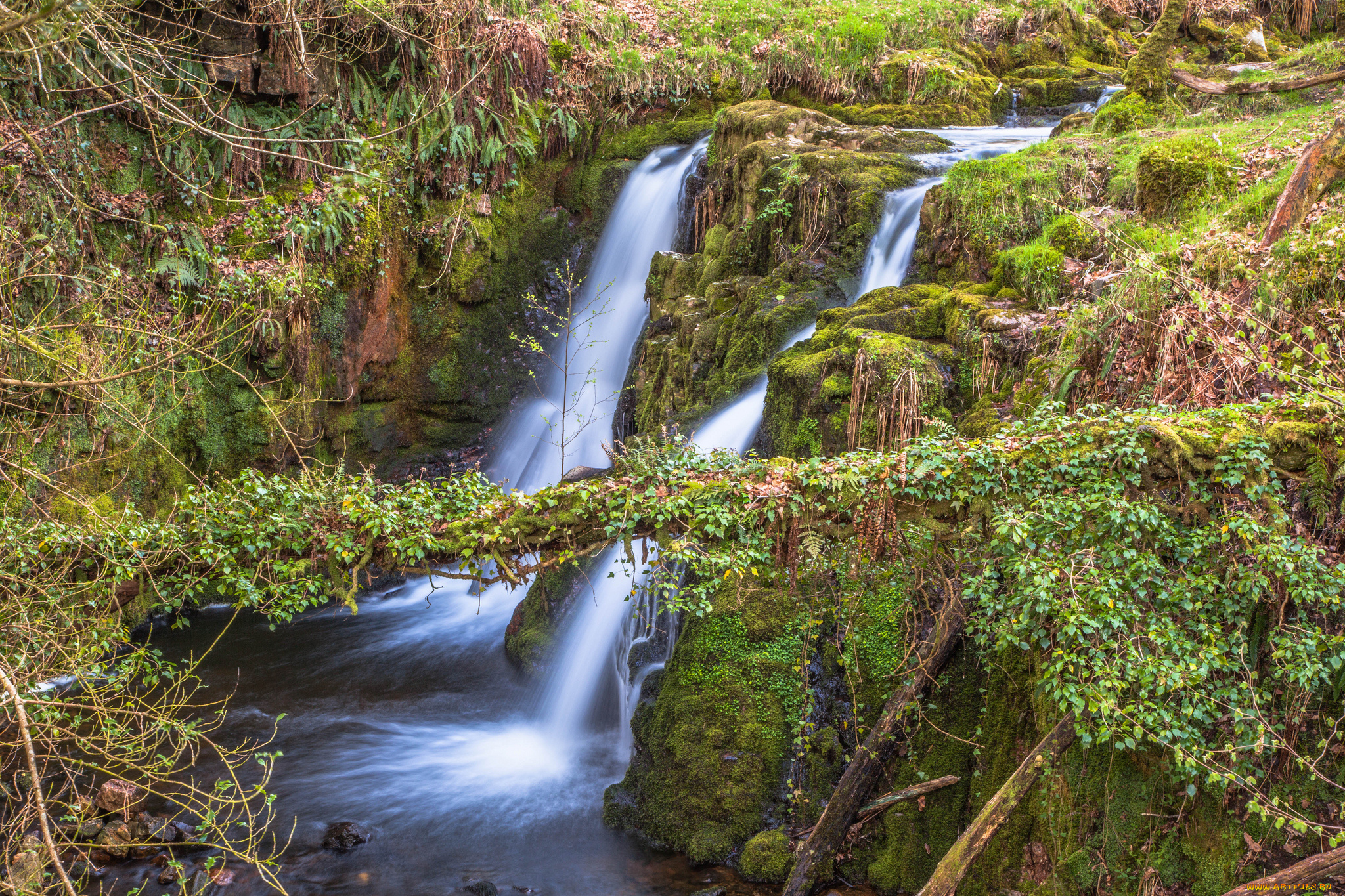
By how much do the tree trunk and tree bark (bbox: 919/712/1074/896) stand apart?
8752mm

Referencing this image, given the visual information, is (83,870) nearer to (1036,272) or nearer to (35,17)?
(35,17)

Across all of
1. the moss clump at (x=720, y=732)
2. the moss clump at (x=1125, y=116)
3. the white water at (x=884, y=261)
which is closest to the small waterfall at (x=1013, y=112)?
the white water at (x=884, y=261)

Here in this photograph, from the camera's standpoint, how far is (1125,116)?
955 cm

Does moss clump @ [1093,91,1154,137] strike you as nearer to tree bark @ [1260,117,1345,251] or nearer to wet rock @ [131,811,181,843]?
tree bark @ [1260,117,1345,251]

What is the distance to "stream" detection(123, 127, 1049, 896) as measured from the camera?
19.8 ft

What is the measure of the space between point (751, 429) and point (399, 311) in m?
7.12

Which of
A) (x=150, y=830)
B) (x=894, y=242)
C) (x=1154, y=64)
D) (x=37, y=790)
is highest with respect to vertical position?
(x=1154, y=64)

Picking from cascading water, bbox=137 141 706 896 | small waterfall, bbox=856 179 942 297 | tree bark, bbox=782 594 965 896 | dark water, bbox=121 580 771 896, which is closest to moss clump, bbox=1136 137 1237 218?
small waterfall, bbox=856 179 942 297

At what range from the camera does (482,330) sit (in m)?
13.3

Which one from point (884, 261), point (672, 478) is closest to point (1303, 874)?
point (672, 478)

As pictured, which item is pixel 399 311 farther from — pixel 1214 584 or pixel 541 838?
pixel 1214 584

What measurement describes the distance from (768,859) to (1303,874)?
3074 millimetres

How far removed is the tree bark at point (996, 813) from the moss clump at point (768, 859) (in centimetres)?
117

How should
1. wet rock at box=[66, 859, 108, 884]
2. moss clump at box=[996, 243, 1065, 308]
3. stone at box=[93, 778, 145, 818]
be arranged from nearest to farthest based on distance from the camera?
wet rock at box=[66, 859, 108, 884] → stone at box=[93, 778, 145, 818] → moss clump at box=[996, 243, 1065, 308]
